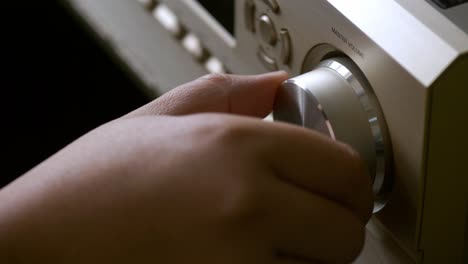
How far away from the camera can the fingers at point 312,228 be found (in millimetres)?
283

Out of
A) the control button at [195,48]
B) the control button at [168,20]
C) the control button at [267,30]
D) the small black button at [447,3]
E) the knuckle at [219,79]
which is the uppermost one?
the knuckle at [219,79]

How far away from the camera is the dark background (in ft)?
3.02

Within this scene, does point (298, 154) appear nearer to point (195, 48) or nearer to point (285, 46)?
point (285, 46)

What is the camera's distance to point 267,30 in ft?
1.26

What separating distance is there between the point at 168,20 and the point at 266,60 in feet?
0.55

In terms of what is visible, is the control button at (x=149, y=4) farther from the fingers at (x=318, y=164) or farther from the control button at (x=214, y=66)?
the fingers at (x=318, y=164)

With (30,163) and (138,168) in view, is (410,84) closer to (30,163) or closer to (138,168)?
(138,168)

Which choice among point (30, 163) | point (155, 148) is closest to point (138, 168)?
point (155, 148)

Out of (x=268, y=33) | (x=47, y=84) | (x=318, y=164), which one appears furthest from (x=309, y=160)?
(x=47, y=84)

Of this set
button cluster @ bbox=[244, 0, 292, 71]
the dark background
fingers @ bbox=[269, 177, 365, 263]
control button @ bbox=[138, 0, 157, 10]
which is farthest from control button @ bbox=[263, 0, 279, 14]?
the dark background

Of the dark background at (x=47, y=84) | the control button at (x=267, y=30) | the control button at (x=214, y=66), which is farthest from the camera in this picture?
the dark background at (x=47, y=84)

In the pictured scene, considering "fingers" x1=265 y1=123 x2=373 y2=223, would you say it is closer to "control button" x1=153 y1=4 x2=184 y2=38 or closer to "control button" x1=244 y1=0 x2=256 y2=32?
"control button" x1=244 y1=0 x2=256 y2=32

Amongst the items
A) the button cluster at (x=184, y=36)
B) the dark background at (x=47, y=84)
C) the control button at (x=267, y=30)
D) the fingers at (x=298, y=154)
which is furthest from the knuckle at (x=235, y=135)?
the dark background at (x=47, y=84)

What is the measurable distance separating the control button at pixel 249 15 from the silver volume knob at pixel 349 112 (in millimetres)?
79
